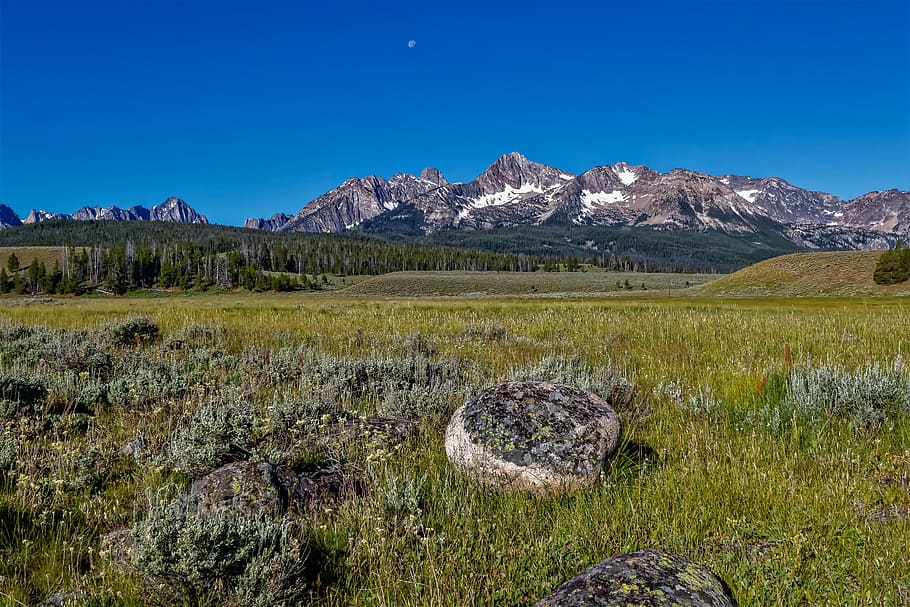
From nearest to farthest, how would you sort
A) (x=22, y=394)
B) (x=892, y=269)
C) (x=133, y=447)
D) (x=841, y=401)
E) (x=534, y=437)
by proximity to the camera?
(x=534, y=437) → (x=133, y=447) → (x=841, y=401) → (x=22, y=394) → (x=892, y=269)

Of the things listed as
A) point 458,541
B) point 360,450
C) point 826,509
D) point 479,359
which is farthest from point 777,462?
point 479,359

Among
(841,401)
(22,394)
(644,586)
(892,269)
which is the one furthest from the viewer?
(892,269)

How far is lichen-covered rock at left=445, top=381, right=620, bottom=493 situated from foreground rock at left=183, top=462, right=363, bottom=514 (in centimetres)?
111

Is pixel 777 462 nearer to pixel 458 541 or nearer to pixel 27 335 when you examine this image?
pixel 458 541

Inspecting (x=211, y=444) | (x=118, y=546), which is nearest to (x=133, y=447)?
(x=211, y=444)

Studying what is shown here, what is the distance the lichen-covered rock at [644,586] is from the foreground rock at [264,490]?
6.39 ft

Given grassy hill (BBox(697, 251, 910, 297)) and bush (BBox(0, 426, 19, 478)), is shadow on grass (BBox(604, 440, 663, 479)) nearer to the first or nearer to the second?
bush (BBox(0, 426, 19, 478))

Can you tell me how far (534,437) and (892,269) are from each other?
75.4 m

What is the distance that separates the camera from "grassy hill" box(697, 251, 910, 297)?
59.5m

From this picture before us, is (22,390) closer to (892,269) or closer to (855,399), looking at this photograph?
(855,399)

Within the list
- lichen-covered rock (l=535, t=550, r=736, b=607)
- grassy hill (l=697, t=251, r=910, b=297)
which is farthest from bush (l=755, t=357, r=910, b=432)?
grassy hill (l=697, t=251, r=910, b=297)

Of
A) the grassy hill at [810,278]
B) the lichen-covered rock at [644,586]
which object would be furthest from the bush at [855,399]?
the grassy hill at [810,278]

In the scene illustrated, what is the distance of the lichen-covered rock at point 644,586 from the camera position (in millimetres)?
2392

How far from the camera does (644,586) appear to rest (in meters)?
2.45
